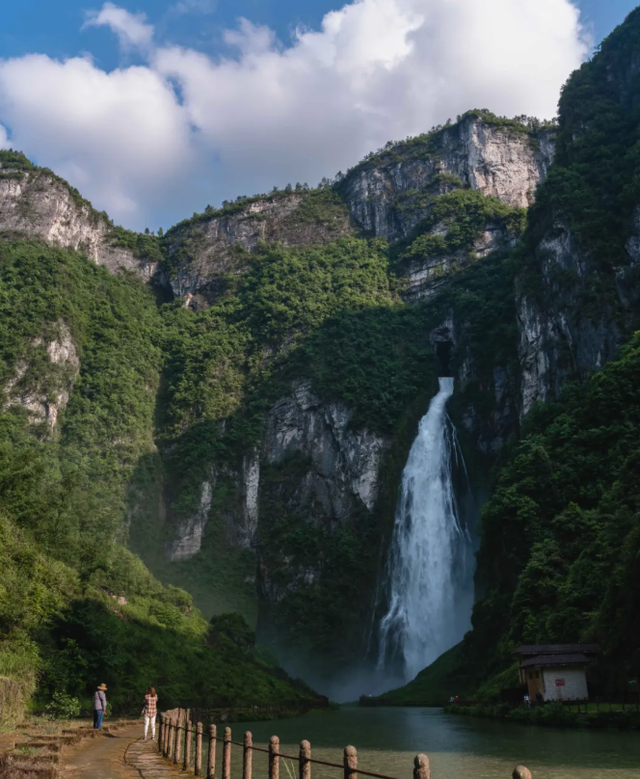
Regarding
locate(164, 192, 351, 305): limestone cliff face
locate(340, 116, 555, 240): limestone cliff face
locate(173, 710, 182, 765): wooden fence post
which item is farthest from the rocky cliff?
locate(173, 710, 182, 765): wooden fence post

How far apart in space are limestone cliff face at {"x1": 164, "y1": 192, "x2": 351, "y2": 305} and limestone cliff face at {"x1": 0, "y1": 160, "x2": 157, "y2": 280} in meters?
6.58

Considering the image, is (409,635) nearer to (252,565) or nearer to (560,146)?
(252,565)

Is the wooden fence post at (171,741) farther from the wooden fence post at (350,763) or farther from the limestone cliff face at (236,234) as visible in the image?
the limestone cliff face at (236,234)

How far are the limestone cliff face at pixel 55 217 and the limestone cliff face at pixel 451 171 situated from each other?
32.3 m

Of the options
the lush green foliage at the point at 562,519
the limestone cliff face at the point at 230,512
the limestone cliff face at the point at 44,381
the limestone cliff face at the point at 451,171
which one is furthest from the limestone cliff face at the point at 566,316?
the limestone cliff face at the point at 44,381

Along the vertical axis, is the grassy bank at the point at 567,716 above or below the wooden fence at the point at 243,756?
below

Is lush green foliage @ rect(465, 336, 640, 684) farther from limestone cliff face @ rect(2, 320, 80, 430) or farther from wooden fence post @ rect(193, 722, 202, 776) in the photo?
limestone cliff face @ rect(2, 320, 80, 430)

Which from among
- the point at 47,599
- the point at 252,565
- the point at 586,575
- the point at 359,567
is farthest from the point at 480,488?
the point at 47,599

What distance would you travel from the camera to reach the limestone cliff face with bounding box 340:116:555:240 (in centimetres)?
8656

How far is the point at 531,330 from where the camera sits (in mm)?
53531

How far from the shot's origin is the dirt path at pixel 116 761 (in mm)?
10820

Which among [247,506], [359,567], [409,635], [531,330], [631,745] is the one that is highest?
[531,330]

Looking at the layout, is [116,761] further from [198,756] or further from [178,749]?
[198,756]

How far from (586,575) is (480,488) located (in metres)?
29.4
